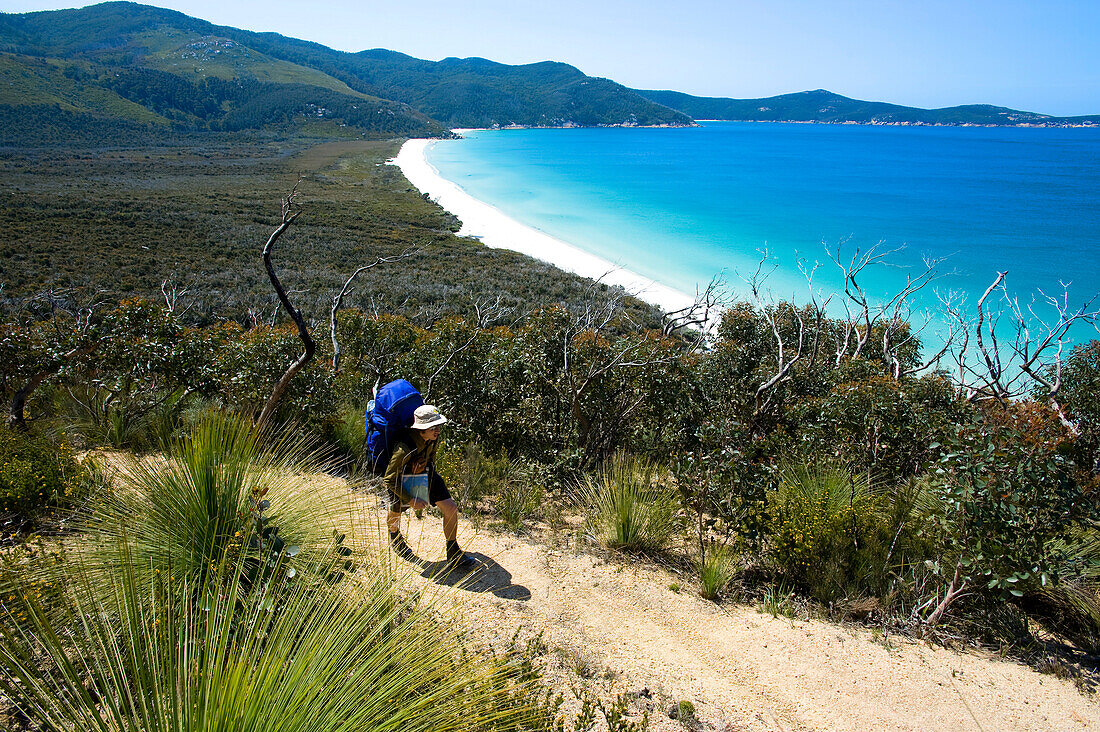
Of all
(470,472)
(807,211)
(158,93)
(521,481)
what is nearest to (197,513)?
(470,472)

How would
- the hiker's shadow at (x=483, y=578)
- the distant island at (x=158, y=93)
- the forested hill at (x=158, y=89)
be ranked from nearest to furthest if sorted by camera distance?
the hiker's shadow at (x=483, y=578) < the distant island at (x=158, y=93) < the forested hill at (x=158, y=89)

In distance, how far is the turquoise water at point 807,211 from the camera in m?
32.6

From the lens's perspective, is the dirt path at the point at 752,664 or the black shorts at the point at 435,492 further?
the black shorts at the point at 435,492

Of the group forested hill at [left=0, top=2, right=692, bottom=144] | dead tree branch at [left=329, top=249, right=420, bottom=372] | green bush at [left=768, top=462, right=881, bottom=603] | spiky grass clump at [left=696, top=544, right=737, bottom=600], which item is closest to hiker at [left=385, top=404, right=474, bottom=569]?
dead tree branch at [left=329, top=249, right=420, bottom=372]

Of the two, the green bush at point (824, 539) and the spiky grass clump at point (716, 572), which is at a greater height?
Result: the green bush at point (824, 539)

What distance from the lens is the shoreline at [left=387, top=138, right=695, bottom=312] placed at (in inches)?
1062

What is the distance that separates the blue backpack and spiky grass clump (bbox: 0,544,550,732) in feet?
5.81

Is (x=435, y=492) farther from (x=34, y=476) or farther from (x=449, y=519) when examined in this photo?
(x=34, y=476)

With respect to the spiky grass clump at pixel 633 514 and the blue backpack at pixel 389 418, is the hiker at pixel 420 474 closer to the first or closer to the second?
the blue backpack at pixel 389 418

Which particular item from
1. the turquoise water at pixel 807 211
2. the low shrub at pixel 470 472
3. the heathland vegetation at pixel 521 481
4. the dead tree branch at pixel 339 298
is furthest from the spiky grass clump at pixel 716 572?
the turquoise water at pixel 807 211

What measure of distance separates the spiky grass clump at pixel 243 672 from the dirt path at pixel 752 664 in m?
0.53

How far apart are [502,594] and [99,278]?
2877 cm

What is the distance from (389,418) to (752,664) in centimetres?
271

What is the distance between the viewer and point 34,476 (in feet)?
12.2
